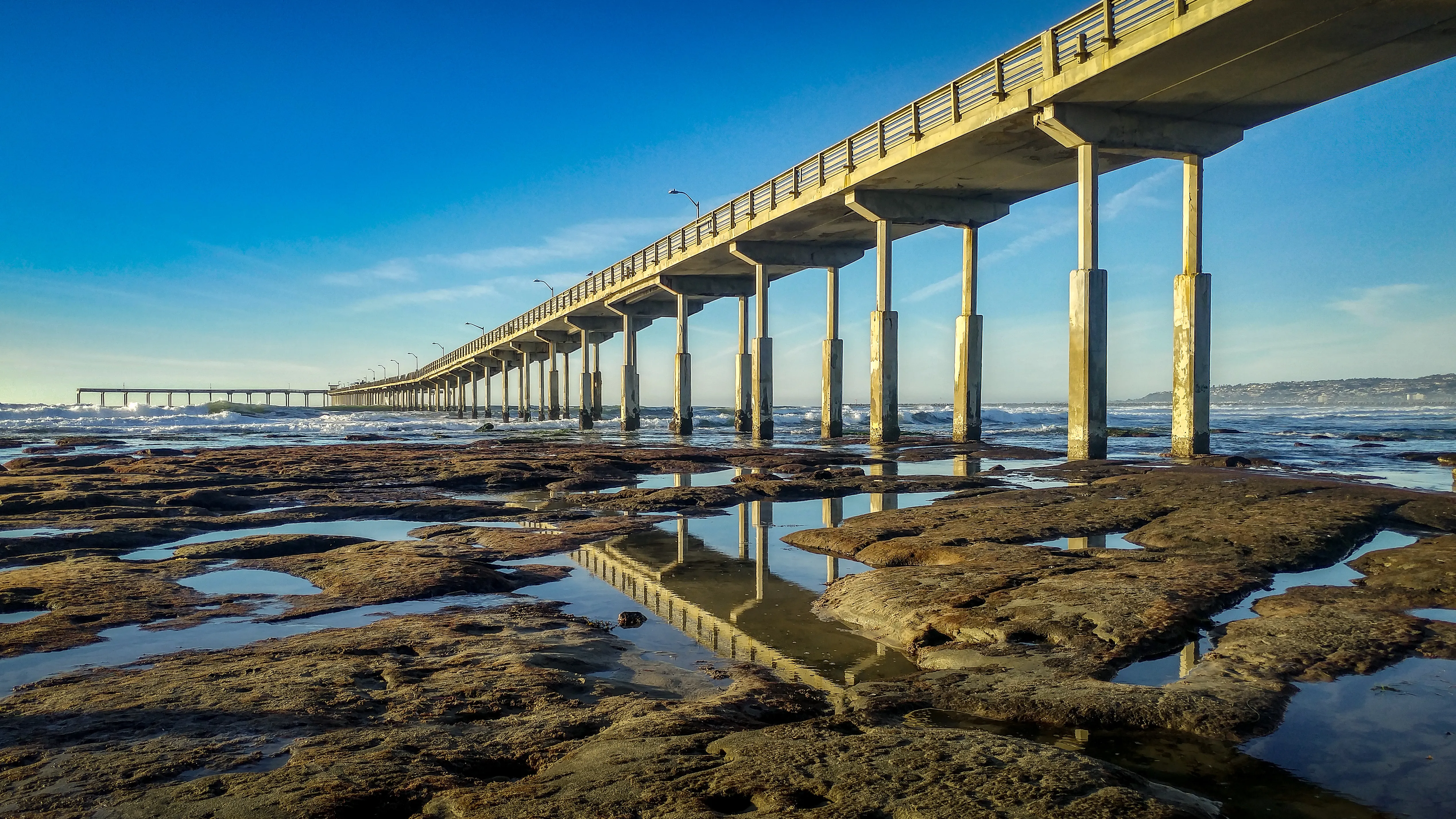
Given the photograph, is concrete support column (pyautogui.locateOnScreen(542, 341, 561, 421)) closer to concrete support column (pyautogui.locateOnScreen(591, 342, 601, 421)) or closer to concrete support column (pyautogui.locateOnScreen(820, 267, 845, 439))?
concrete support column (pyautogui.locateOnScreen(591, 342, 601, 421))

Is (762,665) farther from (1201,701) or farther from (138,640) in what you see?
(138,640)

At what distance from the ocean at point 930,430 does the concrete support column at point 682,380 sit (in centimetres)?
77

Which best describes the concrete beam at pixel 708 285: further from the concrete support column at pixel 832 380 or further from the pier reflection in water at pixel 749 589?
the pier reflection in water at pixel 749 589

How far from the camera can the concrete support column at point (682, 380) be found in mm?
38562

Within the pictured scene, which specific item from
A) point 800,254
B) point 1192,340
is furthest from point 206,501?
point 800,254

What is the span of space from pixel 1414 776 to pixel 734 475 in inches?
476

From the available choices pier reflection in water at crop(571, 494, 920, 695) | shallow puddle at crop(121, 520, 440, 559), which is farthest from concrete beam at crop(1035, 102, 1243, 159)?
shallow puddle at crop(121, 520, 440, 559)

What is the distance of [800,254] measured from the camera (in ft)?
109

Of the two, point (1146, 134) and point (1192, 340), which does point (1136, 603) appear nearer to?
point (1192, 340)

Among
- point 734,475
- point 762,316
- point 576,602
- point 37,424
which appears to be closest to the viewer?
point 576,602

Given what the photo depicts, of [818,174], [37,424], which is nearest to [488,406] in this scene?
[37,424]

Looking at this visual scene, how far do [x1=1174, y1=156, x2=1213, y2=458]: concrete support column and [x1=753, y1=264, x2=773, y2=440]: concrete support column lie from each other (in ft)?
56.3

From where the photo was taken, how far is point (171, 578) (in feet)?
20.4

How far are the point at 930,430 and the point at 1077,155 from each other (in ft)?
68.6
